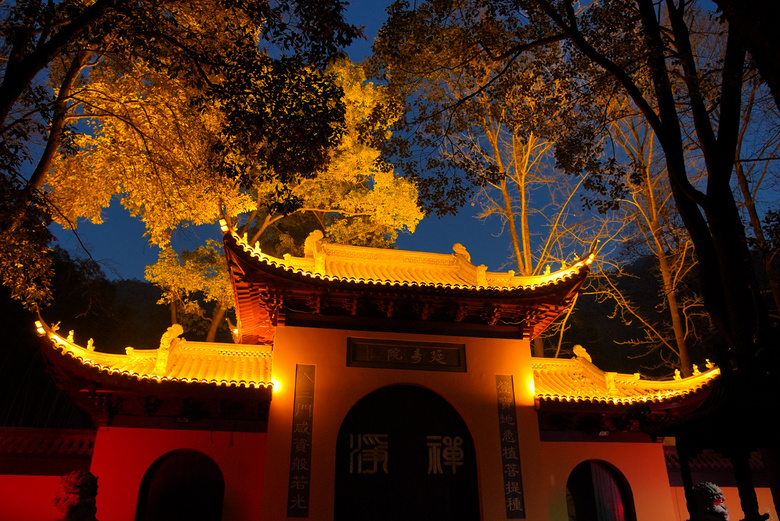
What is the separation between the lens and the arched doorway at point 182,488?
6.70m

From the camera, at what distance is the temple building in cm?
657

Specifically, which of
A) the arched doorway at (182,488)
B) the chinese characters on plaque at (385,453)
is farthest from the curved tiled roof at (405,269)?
the arched doorway at (182,488)

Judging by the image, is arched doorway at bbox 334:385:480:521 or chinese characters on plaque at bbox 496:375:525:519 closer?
arched doorway at bbox 334:385:480:521

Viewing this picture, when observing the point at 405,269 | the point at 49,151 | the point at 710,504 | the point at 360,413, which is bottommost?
the point at 710,504

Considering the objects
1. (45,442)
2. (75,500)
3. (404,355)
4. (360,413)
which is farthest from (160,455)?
(404,355)

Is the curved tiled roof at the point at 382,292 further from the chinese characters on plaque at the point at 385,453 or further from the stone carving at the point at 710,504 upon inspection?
the stone carving at the point at 710,504

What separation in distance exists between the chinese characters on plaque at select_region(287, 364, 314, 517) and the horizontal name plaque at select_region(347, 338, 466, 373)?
63 centimetres

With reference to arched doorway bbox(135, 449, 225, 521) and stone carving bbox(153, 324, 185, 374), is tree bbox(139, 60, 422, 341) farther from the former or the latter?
arched doorway bbox(135, 449, 225, 521)

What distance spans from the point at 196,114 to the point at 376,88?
230 inches

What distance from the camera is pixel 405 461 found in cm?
707

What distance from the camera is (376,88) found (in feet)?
43.4

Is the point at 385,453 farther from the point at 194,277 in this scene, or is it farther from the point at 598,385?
the point at 194,277

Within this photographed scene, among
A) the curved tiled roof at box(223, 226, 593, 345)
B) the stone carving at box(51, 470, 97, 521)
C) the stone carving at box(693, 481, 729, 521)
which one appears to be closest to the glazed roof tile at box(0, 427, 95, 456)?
the stone carving at box(51, 470, 97, 521)

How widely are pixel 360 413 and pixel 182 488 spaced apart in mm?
2438
